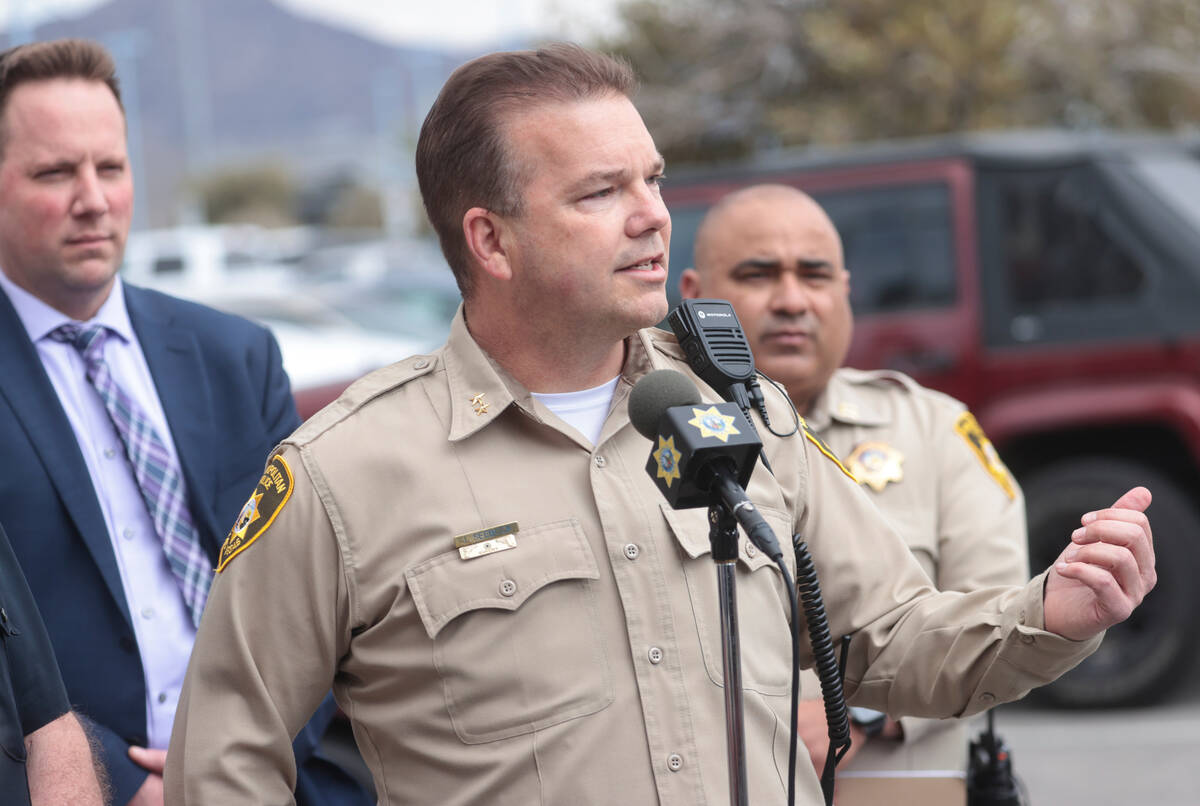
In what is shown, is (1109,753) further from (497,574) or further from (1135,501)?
(497,574)

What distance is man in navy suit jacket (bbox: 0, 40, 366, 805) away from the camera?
2.68 metres

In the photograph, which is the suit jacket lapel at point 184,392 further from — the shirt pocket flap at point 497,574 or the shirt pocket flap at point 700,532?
the shirt pocket flap at point 700,532

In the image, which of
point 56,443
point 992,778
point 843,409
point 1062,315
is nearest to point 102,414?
point 56,443

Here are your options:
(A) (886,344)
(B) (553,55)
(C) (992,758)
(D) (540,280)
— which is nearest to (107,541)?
(D) (540,280)

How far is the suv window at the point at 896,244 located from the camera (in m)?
6.22

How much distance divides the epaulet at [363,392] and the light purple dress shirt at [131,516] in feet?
2.11

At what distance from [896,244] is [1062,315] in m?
0.77

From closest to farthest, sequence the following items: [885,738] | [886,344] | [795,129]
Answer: [885,738], [886,344], [795,129]

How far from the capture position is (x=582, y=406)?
240 cm

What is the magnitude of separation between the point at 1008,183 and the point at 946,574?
3.39 metres

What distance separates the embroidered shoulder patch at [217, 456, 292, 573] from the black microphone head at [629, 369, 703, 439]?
0.61 metres

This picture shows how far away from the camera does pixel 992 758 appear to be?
10.3 ft

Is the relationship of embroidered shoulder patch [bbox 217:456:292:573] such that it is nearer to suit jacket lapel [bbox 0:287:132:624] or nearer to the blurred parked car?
suit jacket lapel [bbox 0:287:132:624]

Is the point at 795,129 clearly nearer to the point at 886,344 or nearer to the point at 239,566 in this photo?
the point at 886,344
